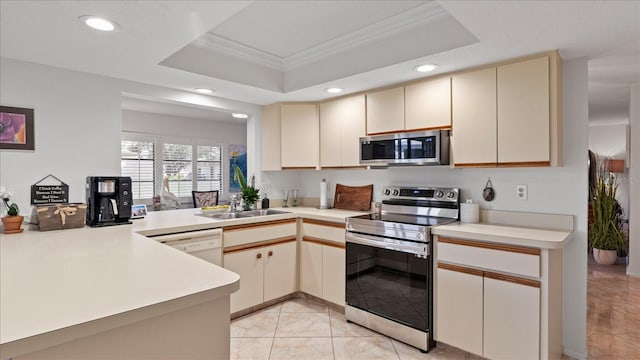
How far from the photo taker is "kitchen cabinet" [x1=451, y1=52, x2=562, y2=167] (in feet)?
7.19

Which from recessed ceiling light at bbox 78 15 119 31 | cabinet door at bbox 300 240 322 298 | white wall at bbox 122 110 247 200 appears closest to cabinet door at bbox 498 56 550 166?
cabinet door at bbox 300 240 322 298

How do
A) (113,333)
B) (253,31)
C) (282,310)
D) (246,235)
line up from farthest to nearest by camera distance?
(282,310)
(246,235)
(253,31)
(113,333)

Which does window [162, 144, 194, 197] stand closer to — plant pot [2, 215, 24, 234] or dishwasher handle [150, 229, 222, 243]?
dishwasher handle [150, 229, 222, 243]

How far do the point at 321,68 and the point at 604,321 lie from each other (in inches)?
125

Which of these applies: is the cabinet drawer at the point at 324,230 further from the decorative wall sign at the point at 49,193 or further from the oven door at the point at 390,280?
the decorative wall sign at the point at 49,193

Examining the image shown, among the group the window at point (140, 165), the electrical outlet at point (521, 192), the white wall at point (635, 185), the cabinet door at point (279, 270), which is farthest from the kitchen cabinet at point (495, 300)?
the window at point (140, 165)

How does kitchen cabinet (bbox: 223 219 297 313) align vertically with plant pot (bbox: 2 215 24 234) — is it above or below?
below

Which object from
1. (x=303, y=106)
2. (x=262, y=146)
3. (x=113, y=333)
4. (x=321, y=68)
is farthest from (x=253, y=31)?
(x=113, y=333)

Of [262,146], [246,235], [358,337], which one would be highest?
[262,146]

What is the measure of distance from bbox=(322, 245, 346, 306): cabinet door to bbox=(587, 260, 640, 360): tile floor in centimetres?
181

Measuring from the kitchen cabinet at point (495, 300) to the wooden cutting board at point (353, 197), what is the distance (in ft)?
3.75

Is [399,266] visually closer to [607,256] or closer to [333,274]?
[333,274]

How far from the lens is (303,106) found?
3.59 meters

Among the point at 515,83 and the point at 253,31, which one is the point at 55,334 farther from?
the point at 515,83
